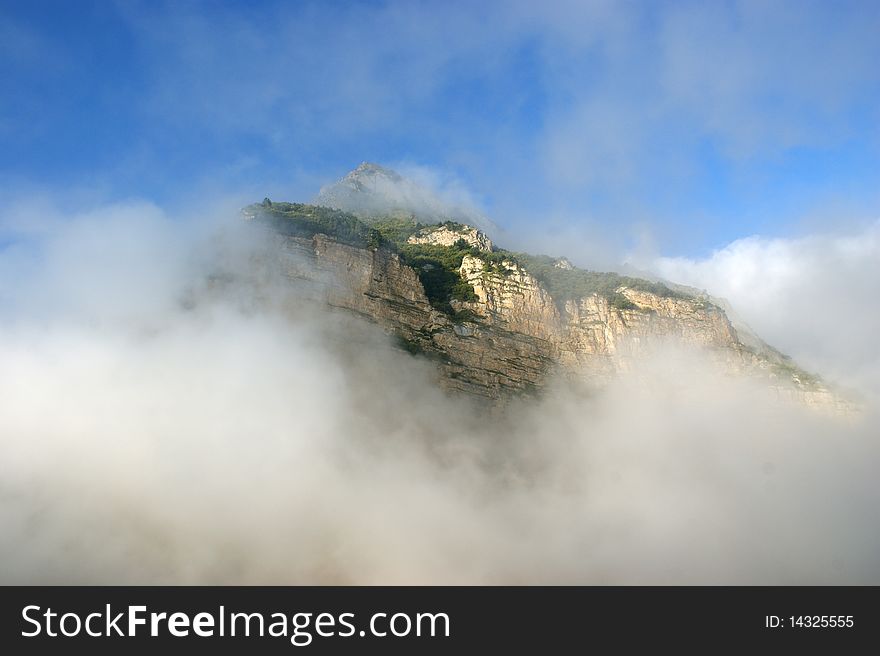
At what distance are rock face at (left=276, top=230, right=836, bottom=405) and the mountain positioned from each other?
138 mm

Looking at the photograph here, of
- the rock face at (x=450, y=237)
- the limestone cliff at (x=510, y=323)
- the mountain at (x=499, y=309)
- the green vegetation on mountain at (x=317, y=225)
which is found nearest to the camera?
the limestone cliff at (x=510, y=323)

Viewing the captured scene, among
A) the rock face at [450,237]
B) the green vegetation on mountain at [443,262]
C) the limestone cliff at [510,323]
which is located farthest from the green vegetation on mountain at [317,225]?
the rock face at [450,237]

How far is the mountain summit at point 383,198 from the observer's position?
128m

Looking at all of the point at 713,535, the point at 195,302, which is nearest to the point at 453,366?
the point at 195,302

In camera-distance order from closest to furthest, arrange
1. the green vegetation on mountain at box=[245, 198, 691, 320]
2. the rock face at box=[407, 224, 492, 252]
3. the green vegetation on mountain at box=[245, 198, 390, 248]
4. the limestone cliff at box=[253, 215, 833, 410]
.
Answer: the limestone cliff at box=[253, 215, 833, 410] → the green vegetation on mountain at box=[245, 198, 390, 248] → the green vegetation on mountain at box=[245, 198, 691, 320] → the rock face at box=[407, 224, 492, 252]

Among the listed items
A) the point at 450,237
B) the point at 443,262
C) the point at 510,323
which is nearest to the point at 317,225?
the point at 443,262

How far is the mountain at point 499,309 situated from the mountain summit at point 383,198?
32.7 metres

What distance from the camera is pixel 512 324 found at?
79.6 meters

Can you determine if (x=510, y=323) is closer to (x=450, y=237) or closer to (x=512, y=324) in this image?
(x=512, y=324)

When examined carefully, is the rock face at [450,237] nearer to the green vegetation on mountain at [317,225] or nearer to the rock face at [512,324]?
the rock face at [512,324]

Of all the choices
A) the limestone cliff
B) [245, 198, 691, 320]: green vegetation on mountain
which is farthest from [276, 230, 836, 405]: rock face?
[245, 198, 691, 320]: green vegetation on mountain

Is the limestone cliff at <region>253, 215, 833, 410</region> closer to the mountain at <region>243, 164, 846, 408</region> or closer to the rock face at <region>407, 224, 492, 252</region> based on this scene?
the mountain at <region>243, 164, 846, 408</region>

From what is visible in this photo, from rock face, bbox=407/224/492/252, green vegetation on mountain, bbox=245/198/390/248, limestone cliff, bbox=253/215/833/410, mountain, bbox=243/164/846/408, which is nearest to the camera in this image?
limestone cliff, bbox=253/215/833/410

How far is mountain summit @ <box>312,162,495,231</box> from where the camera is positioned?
128500 mm
